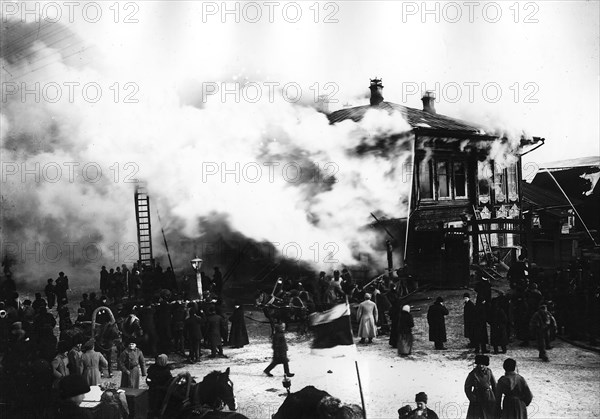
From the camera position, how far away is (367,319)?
7121 millimetres

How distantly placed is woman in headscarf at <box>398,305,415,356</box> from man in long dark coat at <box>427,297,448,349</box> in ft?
0.98

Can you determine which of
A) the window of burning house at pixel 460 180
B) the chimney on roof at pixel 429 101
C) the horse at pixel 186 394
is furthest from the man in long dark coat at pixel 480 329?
the horse at pixel 186 394

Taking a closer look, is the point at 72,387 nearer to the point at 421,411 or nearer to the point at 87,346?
the point at 87,346

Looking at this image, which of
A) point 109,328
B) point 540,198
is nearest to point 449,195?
point 540,198

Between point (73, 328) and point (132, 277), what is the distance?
1148 millimetres

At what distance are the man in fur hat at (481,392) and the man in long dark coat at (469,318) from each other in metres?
0.81

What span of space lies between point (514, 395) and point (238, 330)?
390 centimetres

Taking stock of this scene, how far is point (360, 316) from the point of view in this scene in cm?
723

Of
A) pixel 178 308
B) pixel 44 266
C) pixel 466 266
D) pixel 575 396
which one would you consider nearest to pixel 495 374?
pixel 575 396

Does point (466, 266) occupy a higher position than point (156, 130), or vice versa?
point (156, 130)

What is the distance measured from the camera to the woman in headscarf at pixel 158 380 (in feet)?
18.8

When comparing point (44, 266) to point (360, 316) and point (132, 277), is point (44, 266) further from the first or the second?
point (360, 316)

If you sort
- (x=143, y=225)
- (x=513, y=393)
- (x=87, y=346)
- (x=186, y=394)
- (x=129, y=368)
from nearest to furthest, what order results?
(x=186, y=394)
(x=513, y=393)
(x=87, y=346)
(x=129, y=368)
(x=143, y=225)

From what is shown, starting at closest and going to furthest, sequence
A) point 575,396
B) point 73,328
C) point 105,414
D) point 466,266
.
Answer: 1. point 105,414
2. point 575,396
3. point 73,328
4. point 466,266
